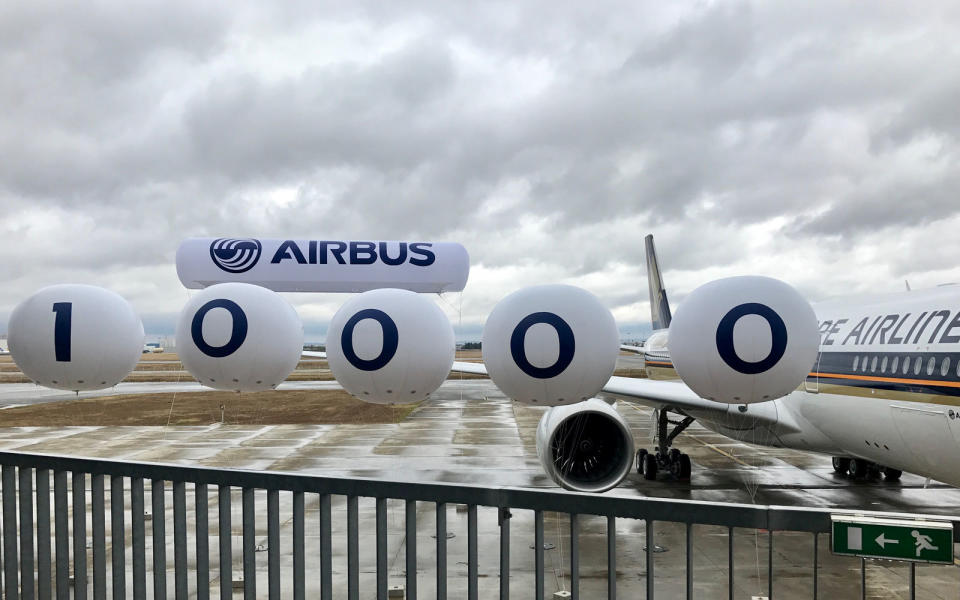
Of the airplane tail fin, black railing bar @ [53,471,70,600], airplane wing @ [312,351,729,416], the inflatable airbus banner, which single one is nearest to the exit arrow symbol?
the inflatable airbus banner

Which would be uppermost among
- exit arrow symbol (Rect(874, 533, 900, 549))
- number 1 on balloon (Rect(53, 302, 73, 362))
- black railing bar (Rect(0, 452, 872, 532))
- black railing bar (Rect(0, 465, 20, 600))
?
number 1 on balloon (Rect(53, 302, 73, 362))

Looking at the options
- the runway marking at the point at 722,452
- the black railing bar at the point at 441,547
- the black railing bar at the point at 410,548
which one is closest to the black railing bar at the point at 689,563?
the black railing bar at the point at 441,547

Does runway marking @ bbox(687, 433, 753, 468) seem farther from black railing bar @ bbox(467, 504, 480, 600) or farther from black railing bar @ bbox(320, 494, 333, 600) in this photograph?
black railing bar @ bbox(320, 494, 333, 600)

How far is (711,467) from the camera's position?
1706cm

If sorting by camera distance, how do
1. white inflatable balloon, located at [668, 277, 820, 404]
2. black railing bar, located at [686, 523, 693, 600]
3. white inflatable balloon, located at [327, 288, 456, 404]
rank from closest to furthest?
black railing bar, located at [686, 523, 693, 600] < white inflatable balloon, located at [668, 277, 820, 404] < white inflatable balloon, located at [327, 288, 456, 404]

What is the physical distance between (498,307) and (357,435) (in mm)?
19706

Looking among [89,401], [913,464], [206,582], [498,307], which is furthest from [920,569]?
[89,401]

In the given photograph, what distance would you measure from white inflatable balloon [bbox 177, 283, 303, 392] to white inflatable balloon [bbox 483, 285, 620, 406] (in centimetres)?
168

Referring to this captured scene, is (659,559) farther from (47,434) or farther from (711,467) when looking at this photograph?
(47,434)

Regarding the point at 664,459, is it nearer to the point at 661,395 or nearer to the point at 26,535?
the point at 661,395

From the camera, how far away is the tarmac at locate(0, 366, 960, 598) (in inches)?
335

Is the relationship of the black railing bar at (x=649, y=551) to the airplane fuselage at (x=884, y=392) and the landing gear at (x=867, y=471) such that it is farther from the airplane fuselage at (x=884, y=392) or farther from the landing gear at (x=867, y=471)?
the landing gear at (x=867, y=471)

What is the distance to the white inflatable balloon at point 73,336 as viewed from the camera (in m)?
5.35

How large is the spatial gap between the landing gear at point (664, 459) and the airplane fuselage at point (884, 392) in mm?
2656
